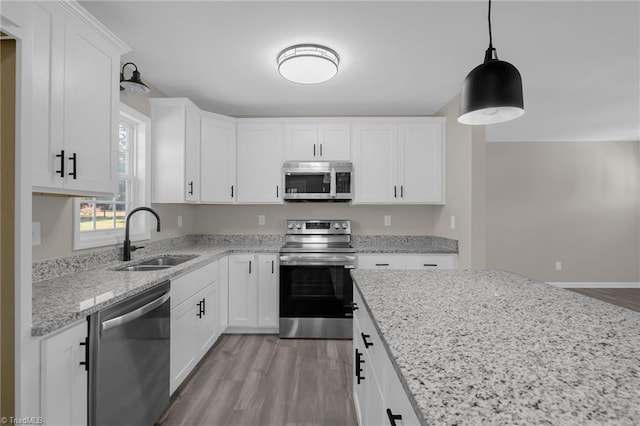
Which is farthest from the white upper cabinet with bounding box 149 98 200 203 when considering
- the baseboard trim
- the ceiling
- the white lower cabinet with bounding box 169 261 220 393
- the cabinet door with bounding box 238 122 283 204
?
the baseboard trim

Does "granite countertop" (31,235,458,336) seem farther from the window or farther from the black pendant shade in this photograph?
the black pendant shade

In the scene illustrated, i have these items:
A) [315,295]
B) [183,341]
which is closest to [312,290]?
[315,295]

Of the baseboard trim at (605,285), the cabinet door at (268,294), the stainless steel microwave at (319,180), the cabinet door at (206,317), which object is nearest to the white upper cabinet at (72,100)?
the cabinet door at (206,317)

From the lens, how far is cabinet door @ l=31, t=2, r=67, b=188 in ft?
4.20

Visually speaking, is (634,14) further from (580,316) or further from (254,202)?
(254,202)

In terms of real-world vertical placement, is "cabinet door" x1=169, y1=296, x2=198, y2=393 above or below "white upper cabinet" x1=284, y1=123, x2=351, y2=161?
below

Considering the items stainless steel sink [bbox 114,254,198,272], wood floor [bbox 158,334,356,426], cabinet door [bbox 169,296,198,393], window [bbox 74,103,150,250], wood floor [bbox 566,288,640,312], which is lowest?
wood floor [bbox 158,334,356,426]

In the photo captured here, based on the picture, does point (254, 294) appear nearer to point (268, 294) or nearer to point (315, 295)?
point (268, 294)

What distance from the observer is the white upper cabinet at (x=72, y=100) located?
1.30m

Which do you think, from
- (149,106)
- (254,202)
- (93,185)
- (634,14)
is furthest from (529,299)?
(149,106)

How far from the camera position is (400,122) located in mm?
3492

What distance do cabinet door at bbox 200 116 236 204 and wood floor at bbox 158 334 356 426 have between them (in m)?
1.52

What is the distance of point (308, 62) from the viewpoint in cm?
219

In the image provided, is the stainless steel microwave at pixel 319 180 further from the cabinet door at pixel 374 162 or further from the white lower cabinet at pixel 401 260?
the white lower cabinet at pixel 401 260
